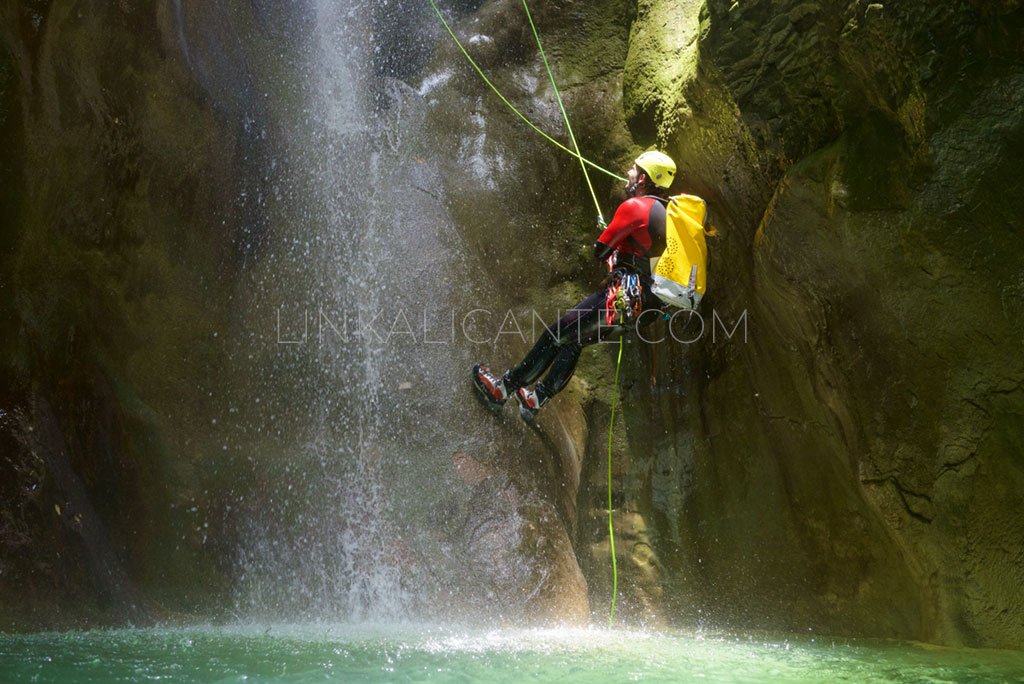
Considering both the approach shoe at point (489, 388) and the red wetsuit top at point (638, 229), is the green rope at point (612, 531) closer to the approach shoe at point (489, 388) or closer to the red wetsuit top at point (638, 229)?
the approach shoe at point (489, 388)

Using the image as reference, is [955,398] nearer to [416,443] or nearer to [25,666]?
[416,443]

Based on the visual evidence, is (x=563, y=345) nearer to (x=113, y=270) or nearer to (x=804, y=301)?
(x=804, y=301)

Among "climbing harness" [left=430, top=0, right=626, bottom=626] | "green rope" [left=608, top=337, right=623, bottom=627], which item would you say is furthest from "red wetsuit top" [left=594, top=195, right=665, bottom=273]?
"green rope" [left=608, top=337, right=623, bottom=627]

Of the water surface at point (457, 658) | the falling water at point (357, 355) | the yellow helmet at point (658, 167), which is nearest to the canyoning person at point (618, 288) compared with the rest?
the yellow helmet at point (658, 167)

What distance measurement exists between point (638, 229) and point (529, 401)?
1339 millimetres

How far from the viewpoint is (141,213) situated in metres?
6.01

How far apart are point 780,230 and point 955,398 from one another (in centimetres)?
136

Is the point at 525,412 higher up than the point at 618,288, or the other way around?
the point at 618,288

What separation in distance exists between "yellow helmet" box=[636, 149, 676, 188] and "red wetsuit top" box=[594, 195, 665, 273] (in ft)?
0.52

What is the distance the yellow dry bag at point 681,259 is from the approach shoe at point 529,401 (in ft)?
3.43

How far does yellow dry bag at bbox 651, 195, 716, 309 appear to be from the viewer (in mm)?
5094

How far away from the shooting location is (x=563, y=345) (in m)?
5.42

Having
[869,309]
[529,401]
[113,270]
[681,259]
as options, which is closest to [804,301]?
[869,309]

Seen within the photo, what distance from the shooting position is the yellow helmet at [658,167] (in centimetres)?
523
